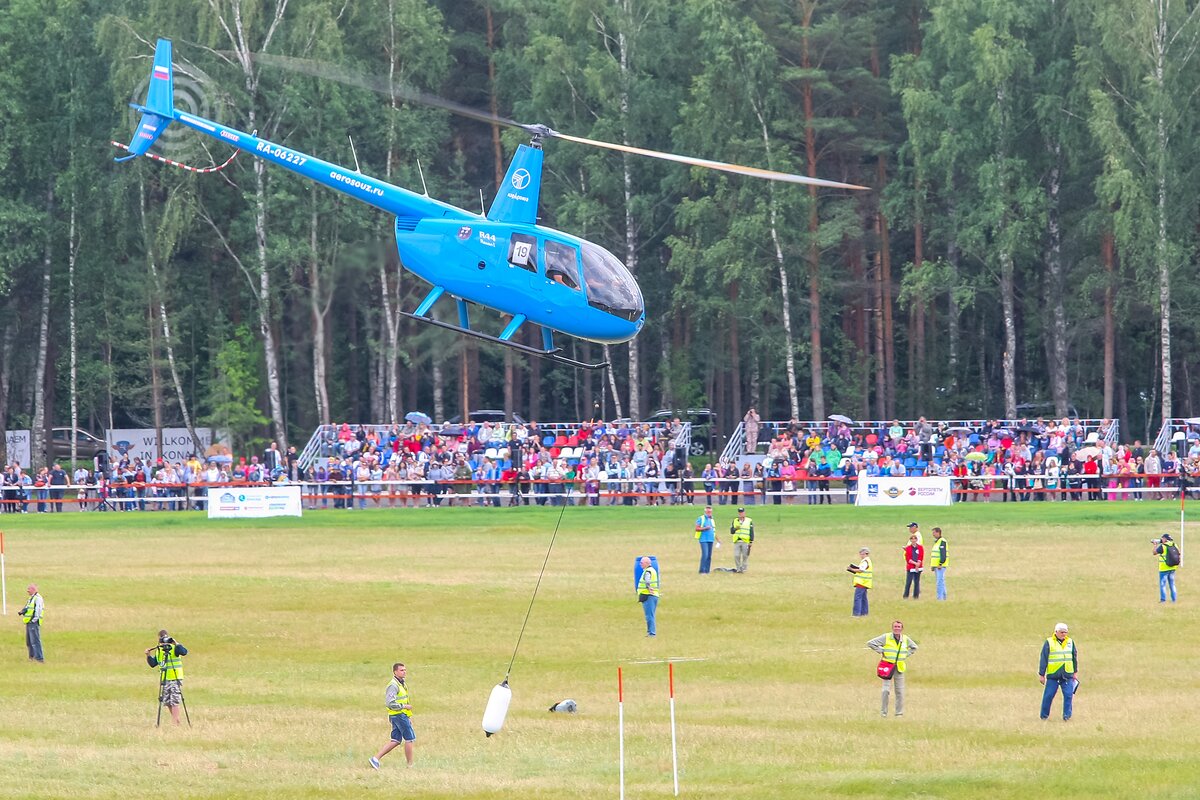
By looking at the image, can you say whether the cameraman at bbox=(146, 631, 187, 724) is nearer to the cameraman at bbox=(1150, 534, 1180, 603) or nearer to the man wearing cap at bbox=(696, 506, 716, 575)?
the man wearing cap at bbox=(696, 506, 716, 575)

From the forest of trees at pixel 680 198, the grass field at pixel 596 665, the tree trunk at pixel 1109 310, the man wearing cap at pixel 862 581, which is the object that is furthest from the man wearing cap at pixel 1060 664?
the tree trunk at pixel 1109 310

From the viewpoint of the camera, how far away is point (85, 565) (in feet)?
132

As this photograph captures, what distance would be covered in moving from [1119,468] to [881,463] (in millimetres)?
6568

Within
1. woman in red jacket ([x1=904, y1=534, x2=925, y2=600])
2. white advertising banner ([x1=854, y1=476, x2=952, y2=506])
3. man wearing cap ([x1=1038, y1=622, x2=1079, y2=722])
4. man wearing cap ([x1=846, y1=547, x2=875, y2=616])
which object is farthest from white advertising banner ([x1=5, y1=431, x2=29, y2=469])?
man wearing cap ([x1=1038, y1=622, x2=1079, y2=722])

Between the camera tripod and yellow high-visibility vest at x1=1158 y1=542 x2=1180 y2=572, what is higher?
yellow high-visibility vest at x1=1158 y1=542 x2=1180 y2=572

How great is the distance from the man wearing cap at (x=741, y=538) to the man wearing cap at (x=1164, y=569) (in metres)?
8.16

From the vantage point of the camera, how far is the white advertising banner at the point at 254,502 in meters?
50.1

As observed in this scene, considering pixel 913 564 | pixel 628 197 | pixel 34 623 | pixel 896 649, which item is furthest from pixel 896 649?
pixel 628 197

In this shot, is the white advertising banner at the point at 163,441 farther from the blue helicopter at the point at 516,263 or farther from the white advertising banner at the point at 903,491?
the blue helicopter at the point at 516,263

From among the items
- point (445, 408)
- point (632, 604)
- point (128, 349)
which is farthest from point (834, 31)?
point (632, 604)

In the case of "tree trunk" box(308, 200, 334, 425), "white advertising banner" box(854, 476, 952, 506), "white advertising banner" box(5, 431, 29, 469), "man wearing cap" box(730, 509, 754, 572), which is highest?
"tree trunk" box(308, 200, 334, 425)

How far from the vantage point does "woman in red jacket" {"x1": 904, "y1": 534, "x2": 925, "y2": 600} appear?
108 feet

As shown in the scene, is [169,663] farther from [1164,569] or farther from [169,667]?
[1164,569]

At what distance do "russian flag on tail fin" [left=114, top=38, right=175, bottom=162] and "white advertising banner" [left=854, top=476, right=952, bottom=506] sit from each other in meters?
26.7
